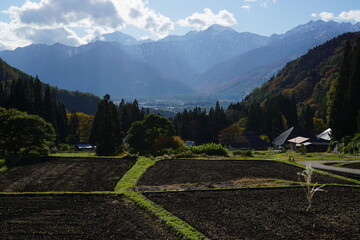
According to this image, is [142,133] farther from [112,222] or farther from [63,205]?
[112,222]

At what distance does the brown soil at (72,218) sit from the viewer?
13.8 metres

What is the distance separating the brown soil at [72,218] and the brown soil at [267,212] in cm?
219

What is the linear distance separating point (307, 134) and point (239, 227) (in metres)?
A: 80.5

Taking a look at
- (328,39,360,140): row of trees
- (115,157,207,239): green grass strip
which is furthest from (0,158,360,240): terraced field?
(328,39,360,140): row of trees

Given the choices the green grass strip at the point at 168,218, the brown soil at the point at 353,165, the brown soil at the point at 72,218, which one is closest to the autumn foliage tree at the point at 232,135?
the brown soil at the point at 353,165

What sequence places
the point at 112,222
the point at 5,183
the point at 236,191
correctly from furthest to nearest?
the point at 5,183
the point at 236,191
the point at 112,222

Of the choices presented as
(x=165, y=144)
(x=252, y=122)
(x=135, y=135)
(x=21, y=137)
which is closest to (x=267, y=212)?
(x=21, y=137)

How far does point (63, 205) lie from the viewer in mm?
19125

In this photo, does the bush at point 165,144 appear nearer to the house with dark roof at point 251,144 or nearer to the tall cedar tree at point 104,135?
the tall cedar tree at point 104,135

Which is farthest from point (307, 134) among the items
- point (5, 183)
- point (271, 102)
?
point (5, 183)

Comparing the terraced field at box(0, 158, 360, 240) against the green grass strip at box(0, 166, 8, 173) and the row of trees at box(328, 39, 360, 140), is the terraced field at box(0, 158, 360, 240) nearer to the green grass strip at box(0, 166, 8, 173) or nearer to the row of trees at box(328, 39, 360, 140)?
the green grass strip at box(0, 166, 8, 173)

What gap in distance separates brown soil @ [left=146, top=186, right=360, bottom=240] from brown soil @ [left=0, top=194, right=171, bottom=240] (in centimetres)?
219

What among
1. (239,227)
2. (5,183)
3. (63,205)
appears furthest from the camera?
(5,183)

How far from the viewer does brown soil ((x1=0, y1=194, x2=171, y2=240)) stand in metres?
13.8
